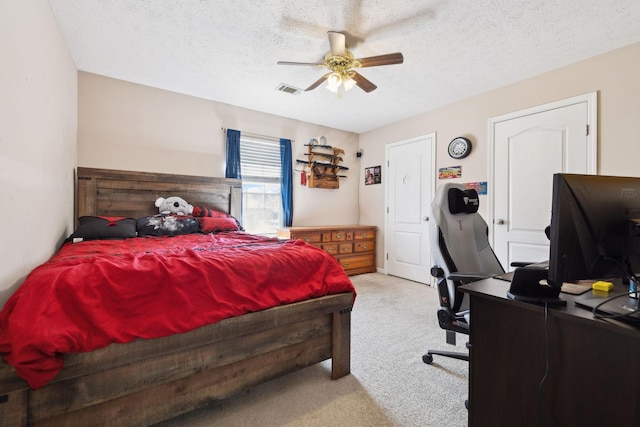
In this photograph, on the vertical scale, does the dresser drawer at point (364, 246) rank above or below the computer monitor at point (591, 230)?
below

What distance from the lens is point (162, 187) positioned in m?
3.30

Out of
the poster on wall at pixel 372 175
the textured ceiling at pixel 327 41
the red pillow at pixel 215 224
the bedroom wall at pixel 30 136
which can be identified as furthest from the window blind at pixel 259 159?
the bedroom wall at pixel 30 136

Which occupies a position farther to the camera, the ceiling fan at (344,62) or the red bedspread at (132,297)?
the ceiling fan at (344,62)

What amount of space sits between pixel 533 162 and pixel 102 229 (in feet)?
14.4

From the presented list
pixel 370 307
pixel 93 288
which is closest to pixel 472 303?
pixel 93 288

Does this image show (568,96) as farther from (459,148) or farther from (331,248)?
(331,248)

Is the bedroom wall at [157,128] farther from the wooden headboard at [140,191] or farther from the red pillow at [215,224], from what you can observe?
the red pillow at [215,224]

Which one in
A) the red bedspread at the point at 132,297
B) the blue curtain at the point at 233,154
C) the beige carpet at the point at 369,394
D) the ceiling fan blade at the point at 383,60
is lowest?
the beige carpet at the point at 369,394

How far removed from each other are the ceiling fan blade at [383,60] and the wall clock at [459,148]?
72.9 inches

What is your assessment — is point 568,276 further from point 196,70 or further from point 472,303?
point 196,70

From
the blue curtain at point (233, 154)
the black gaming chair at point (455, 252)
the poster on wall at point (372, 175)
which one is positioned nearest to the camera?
the black gaming chair at point (455, 252)

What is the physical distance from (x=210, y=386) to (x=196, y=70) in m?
2.95

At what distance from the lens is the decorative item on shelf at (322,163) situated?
14.9ft

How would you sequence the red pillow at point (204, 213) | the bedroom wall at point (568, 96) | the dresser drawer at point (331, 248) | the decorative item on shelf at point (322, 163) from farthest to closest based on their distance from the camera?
the decorative item on shelf at point (322, 163) < the dresser drawer at point (331, 248) < the red pillow at point (204, 213) < the bedroom wall at point (568, 96)
